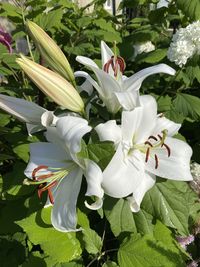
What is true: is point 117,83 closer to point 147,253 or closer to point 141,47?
point 147,253

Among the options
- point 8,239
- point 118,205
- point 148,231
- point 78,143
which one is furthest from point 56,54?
point 8,239

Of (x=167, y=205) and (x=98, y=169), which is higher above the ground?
(x=98, y=169)

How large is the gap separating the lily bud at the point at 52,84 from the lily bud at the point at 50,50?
0.33 feet

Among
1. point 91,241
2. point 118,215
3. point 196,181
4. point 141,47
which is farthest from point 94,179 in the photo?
point 141,47

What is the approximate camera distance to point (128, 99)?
96 cm

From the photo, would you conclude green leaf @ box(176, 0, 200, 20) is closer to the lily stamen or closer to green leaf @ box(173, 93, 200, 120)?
green leaf @ box(173, 93, 200, 120)

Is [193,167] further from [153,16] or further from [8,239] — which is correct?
[153,16]

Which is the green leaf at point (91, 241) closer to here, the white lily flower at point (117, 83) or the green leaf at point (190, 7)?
the white lily flower at point (117, 83)

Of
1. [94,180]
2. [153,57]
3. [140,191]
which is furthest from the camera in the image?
[153,57]

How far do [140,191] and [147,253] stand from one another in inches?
9.5

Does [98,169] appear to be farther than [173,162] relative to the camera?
No

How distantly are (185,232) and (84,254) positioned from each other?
38 cm

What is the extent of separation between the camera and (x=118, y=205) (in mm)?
1094

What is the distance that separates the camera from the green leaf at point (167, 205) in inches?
43.3
